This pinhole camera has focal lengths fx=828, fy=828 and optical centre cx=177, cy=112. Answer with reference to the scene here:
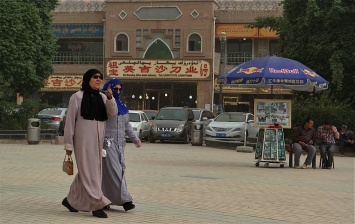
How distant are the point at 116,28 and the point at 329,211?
49256 mm

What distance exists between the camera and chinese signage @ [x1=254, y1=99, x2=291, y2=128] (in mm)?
22641

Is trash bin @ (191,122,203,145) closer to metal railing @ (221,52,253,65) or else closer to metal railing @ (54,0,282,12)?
metal railing @ (54,0,282,12)

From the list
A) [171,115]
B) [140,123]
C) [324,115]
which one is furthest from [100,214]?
[140,123]

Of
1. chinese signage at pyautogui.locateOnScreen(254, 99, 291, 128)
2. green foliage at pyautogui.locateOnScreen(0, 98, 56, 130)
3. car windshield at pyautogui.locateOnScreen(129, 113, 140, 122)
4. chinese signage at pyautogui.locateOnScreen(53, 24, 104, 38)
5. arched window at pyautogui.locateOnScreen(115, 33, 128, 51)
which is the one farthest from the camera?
chinese signage at pyautogui.locateOnScreen(53, 24, 104, 38)

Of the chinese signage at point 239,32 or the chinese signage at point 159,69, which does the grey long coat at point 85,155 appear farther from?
the chinese signage at point 239,32

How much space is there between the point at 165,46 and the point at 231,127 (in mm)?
26589

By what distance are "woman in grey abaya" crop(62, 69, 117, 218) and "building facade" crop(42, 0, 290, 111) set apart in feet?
153

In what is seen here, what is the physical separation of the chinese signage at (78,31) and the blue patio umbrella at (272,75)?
3972 cm

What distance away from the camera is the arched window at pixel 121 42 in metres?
60.1

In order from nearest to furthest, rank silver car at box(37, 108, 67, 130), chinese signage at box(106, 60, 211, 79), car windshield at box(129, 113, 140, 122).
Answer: car windshield at box(129, 113, 140, 122) → silver car at box(37, 108, 67, 130) → chinese signage at box(106, 60, 211, 79)

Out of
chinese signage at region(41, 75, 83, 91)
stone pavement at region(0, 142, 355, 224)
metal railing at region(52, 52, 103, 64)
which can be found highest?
metal railing at region(52, 52, 103, 64)

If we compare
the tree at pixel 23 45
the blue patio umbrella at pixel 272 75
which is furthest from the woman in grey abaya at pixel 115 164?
the tree at pixel 23 45

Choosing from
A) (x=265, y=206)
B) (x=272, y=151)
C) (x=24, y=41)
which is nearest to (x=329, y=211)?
(x=265, y=206)

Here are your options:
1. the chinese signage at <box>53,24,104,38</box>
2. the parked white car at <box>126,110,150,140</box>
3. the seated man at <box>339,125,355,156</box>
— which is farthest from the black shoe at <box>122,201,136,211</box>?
the chinese signage at <box>53,24,104,38</box>
